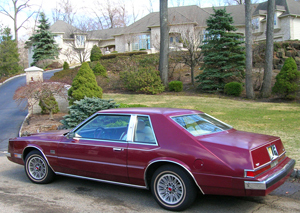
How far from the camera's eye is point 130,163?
4453mm

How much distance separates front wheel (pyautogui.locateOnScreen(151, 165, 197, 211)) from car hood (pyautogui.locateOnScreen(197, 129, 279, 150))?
0.61 m

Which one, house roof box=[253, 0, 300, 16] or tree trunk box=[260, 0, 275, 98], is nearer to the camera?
tree trunk box=[260, 0, 275, 98]

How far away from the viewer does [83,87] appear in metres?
12.6

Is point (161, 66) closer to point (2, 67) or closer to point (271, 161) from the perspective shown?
point (271, 161)

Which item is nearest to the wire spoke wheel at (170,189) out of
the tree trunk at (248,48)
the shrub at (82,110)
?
the shrub at (82,110)

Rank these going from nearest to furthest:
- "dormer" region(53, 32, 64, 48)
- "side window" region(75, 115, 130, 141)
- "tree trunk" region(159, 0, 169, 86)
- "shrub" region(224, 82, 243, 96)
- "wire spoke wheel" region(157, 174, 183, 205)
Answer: "wire spoke wheel" region(157, 174, 183, 205), "side window" region(75, 115, 130, 141), "shrub" region(224, 82, 243, 96), "tree trunk" region(159, 0, 169, 86), "dormer" region(53, 32, 64, 48)

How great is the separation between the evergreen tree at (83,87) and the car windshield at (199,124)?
8173 millimetres

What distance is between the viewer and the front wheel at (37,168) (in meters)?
5.54

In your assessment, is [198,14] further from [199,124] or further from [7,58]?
[199,124]

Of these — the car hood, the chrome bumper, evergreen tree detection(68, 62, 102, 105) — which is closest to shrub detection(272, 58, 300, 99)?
evergreen tree detection(68, 62, 102, 105)

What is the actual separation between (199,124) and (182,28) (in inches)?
915

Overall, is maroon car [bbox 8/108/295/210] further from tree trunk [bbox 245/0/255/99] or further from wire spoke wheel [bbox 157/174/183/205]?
tree trunk [bbox 245/0/255/99]

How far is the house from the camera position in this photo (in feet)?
94.7

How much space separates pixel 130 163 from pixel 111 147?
0.46 m
